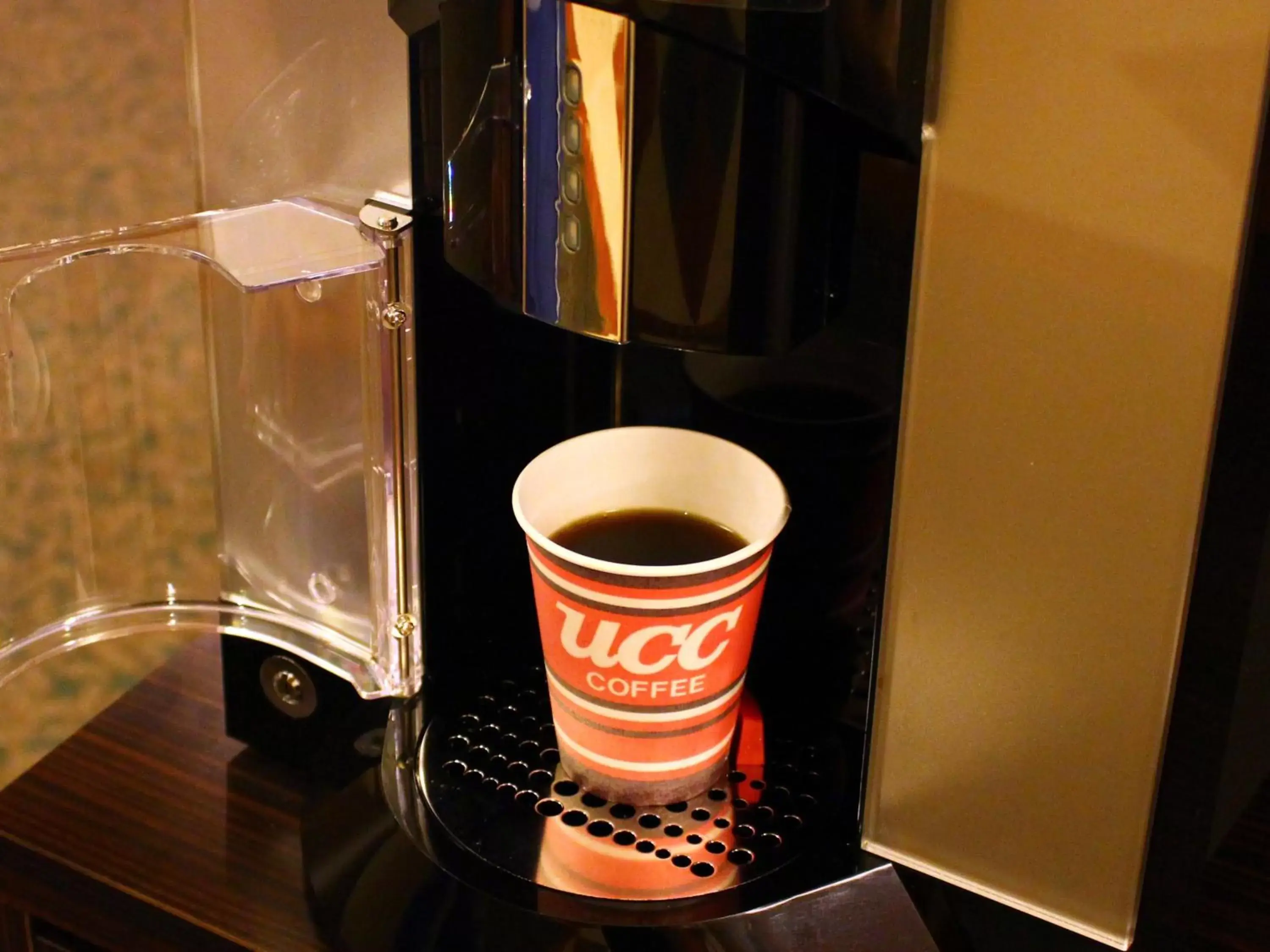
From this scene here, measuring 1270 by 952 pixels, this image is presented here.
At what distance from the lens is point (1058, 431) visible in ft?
1.34

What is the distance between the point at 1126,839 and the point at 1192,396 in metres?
0.14

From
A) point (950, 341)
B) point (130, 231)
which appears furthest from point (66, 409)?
point (950, 341)

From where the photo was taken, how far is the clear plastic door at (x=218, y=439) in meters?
0.52

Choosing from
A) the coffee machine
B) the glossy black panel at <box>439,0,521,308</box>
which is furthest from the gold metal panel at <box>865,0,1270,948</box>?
the glossy black panel at <box>439,0,521,308</box>

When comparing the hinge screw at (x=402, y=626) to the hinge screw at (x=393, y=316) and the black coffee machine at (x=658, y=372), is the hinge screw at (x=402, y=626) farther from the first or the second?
the hinge screw at (x=393, y=316)

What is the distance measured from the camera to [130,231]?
1.71ft

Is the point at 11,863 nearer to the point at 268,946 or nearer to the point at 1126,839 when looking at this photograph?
the point at 268,946

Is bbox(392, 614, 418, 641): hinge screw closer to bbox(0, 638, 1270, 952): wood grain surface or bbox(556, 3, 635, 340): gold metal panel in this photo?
bbox(0, 638, 1270, 952): wood grain surface

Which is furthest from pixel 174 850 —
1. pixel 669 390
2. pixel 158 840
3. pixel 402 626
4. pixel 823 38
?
pixel 823 38

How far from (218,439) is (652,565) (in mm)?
186

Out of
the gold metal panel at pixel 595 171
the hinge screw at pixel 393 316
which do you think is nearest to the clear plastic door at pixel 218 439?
the hinge screw at pixel 393 316

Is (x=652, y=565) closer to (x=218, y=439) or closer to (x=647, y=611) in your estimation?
(x=647, y=611)

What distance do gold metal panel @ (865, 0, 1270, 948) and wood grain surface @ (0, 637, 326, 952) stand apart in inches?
8.4

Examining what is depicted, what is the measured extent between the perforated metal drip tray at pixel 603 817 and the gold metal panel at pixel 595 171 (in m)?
0.18
